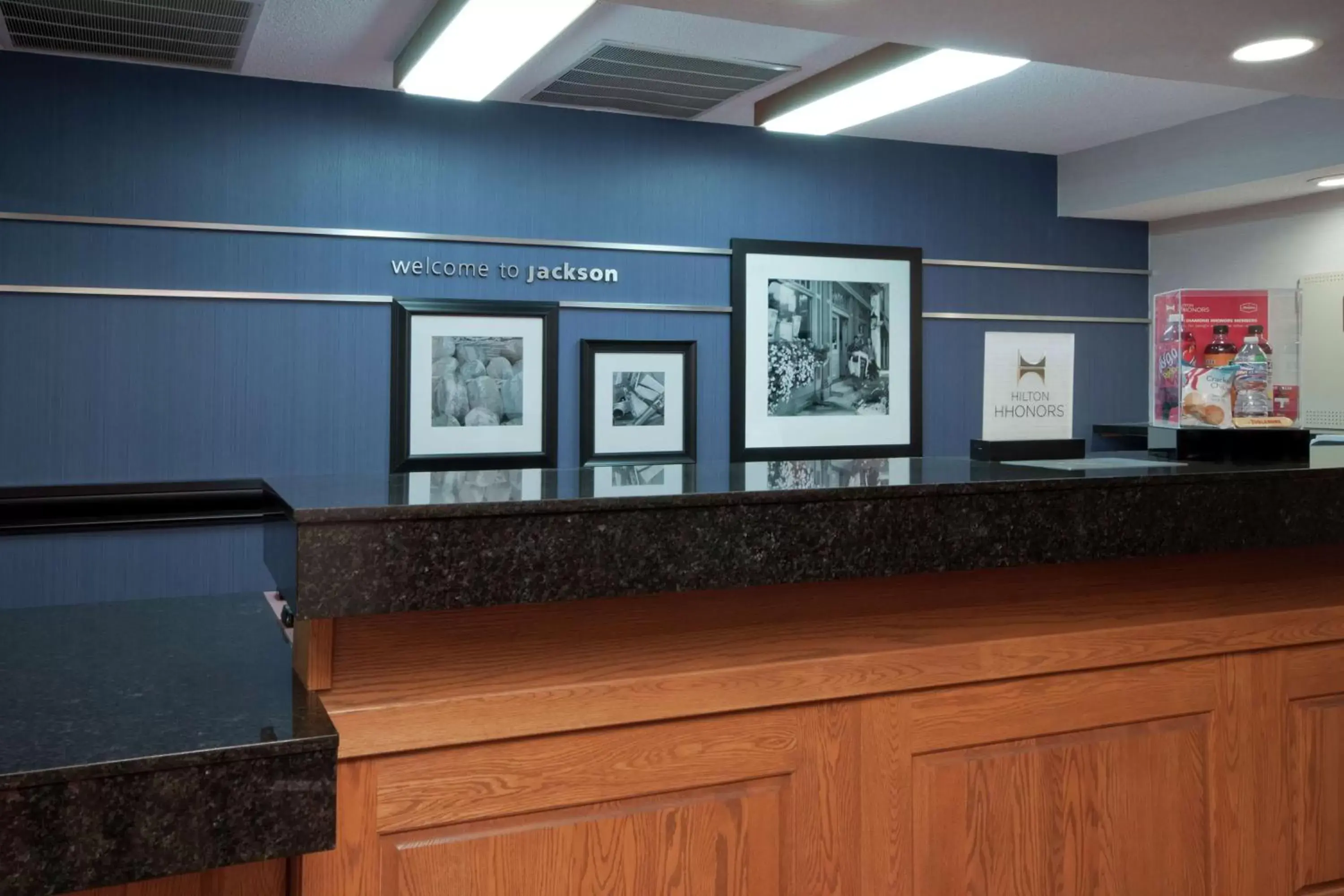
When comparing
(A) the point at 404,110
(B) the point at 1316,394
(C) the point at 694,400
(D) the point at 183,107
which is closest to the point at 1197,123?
(B) the point at 1316,394

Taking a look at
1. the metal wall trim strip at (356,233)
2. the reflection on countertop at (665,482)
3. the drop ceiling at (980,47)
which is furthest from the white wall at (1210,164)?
the reflection on countertop at (665,482)

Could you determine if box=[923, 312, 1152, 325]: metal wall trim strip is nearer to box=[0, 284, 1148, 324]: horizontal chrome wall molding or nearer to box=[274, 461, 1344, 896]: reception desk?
box=[0, 284, 1148, 324]: horizontal chrome wall molding

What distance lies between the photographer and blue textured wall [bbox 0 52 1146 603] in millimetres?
3953

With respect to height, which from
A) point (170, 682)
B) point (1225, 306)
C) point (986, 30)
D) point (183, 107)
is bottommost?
point (170, 682)

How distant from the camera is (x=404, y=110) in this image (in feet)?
14.5

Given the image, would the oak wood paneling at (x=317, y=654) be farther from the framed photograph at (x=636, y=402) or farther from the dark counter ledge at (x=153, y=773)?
the framed photograph at (x=636, y=402)

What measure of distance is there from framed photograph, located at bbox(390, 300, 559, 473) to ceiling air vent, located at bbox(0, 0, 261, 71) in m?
1.10

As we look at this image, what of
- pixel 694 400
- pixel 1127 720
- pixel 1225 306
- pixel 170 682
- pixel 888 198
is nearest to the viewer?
pixel 170 682

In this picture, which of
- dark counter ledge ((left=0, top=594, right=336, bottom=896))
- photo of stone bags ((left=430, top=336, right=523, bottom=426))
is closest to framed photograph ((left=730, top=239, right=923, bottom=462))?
photo of stone bags ((left=430, top=336, right=523, bottom=426))

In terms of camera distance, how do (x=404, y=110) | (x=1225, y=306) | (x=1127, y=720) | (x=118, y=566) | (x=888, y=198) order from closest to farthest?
(x=1127, y=720), (x=1225, y=306), (x=118, y=566), (x=404, y=110), (x=888, y=198)

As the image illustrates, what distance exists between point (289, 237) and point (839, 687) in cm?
320

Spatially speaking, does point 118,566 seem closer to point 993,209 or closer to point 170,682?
point 170,682

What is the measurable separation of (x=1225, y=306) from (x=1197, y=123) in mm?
3055

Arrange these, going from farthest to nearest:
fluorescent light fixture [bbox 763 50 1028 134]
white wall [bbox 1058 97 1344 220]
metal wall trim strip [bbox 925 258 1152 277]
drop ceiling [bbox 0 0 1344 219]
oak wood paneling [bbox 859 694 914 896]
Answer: metal wall trim strip [bbox 925 258 1152 277], white wall [bbox 1058 97 1344 220], fluorescent light fixture [bbox 763 50 1028 134], drop ceiling [bbox 0 0 1344 219], oak wood paneling [bbox 859 694 914 896]
